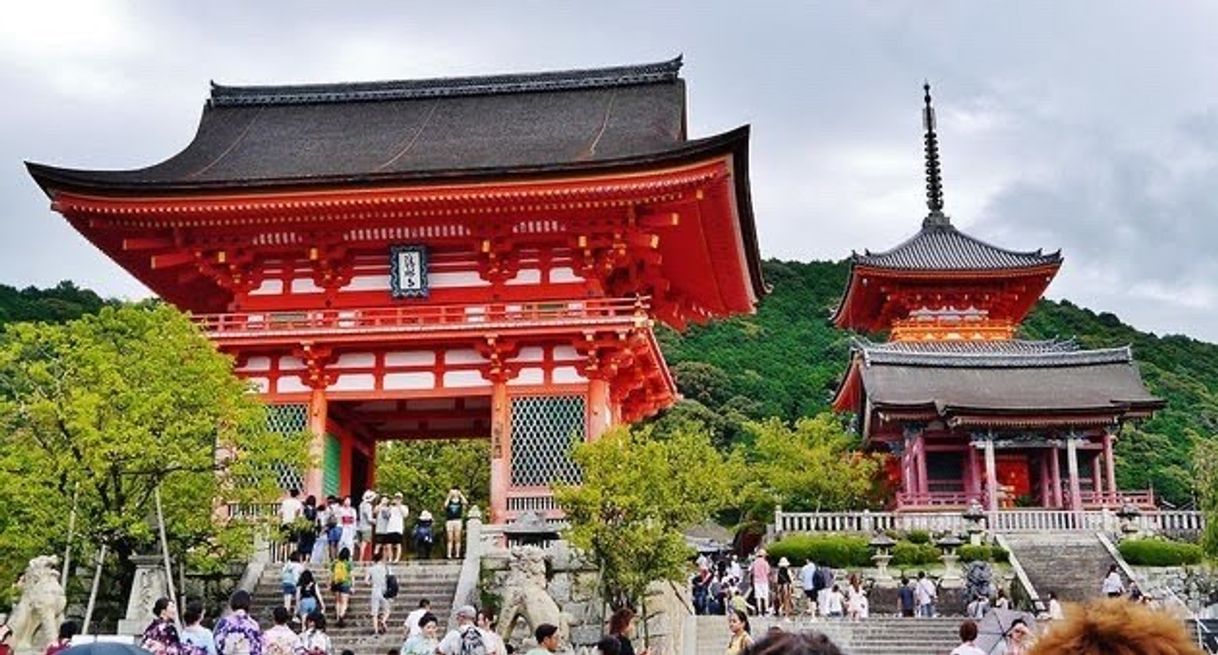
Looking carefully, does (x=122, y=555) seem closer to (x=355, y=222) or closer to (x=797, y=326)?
(x=355, y=222)

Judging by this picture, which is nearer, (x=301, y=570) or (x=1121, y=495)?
(x=301, y=570)

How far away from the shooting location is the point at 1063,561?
34.5m

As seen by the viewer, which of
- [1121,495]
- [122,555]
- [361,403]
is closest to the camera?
[122,555]

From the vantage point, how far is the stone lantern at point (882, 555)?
112 feet

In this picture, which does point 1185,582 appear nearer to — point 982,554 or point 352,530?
point 982,554

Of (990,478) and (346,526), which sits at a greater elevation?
(990,478)

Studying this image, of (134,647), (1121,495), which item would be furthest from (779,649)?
(1121,495)

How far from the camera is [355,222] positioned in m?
28.0

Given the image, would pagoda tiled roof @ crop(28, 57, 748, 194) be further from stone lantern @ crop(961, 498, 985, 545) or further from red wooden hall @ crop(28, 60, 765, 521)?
stone lantern @ crop(961, 498, 985, 545)

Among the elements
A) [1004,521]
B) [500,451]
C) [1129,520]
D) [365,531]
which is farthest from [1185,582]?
[365,531]

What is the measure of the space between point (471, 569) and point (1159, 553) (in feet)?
64.8

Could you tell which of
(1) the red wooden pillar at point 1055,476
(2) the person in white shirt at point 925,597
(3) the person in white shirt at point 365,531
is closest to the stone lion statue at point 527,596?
(3) the person in white shirt at point 365,531

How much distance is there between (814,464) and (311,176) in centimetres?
2399

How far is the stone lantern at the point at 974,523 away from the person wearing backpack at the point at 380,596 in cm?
1902
